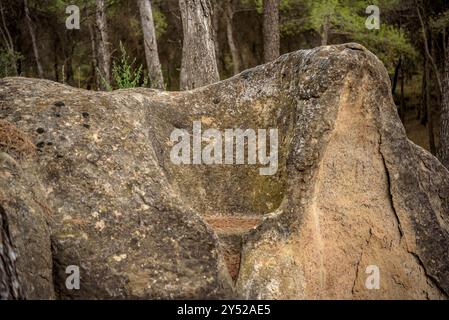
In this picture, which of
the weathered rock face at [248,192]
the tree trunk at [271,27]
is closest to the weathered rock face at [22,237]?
the weathered rock face at [248,192]

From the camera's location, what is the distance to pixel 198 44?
1070cm

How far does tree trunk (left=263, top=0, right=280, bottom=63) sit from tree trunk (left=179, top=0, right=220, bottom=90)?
4.49 metres

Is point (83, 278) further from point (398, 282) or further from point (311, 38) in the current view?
point (311, 38)

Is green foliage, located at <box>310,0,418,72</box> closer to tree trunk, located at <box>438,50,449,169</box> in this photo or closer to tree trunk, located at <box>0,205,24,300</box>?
tree trunk, located at <box>438,50,449,169</box>

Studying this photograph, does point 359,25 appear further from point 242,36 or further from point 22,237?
point 22,237

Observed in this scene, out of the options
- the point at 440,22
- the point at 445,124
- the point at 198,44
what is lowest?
the point at 445,124

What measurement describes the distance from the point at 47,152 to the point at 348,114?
333 cm

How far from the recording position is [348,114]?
21.1 feet

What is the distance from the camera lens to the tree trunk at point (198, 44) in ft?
34.8

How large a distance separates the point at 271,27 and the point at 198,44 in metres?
4.97

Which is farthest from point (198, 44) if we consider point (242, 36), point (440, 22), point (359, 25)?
point (242, 36)

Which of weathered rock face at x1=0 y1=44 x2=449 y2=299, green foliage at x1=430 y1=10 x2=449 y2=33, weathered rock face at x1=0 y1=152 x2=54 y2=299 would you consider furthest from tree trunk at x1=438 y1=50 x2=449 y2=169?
green foliage at x1=430 y1=10 x2=449 y2=33

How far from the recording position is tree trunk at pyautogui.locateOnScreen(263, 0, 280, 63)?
14961mm
